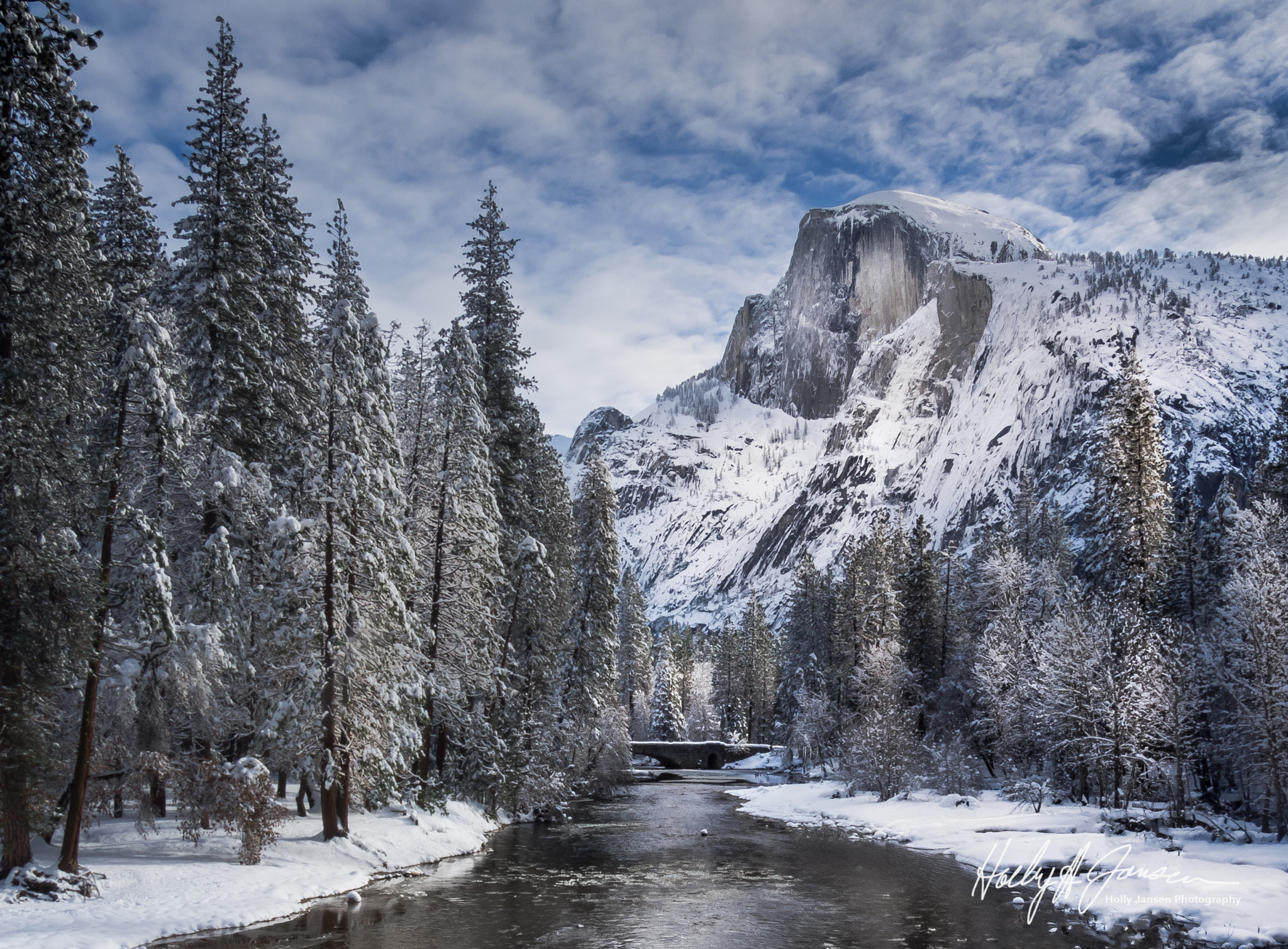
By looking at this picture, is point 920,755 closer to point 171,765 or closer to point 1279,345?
point 171,765

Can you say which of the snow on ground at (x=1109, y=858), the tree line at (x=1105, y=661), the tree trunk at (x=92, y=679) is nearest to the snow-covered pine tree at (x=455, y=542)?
the tree trunk at (x=92, y=679)

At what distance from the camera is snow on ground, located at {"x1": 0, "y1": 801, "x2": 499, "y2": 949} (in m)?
14.0

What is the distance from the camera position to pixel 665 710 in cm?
9525

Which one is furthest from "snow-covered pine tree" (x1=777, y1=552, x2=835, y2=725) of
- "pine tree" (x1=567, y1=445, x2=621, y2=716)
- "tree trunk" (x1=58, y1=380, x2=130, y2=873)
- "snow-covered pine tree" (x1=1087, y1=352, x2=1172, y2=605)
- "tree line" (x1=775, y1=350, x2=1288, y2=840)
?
"tree trunk" (x1=58, y1=380, x2=130, y2=873)

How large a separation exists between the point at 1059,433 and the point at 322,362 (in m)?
188

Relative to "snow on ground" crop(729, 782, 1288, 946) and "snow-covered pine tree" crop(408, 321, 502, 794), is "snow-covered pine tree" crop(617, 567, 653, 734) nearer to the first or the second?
"snow on ground" crop(729, 782, 1288, 946)

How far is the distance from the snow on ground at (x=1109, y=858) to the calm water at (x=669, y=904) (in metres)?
1.56

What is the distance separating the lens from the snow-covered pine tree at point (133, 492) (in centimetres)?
1617

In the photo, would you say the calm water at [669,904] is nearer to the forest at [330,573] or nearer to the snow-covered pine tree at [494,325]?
the forest at [330,573]

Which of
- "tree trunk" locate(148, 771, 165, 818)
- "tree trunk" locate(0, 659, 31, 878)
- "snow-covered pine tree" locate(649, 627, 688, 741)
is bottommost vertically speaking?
"snow-covered pine tree" locate(649, 627, 688, 741)

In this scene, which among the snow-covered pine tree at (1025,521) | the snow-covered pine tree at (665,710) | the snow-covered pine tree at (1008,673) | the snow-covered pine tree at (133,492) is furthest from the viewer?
the snow-covered pine tree at (665,710)

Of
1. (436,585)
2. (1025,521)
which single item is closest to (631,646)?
(1025,521)

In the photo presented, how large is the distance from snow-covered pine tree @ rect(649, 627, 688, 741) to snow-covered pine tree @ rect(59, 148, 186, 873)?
258 feet

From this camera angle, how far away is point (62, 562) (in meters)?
15.0
